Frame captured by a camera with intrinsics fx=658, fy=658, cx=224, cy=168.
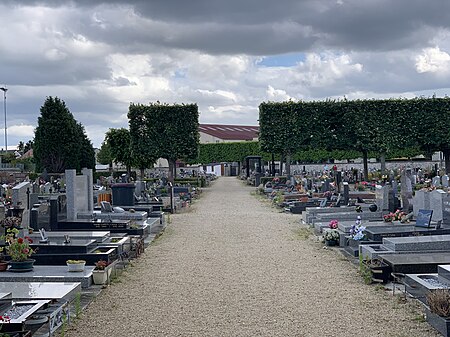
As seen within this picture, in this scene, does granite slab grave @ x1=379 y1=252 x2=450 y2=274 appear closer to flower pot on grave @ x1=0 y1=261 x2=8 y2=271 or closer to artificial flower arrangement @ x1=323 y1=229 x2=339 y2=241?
artificial flower arrangement @ x1=323 y1=229 x2=339 y2=241

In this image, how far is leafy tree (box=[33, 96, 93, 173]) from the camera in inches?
1954

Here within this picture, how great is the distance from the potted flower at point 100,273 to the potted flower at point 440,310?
5.54 metres

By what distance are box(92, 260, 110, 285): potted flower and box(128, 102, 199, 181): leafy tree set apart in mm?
31191

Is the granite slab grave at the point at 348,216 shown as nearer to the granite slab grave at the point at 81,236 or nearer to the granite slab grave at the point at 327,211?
the granite slab grave at the point at 327,211

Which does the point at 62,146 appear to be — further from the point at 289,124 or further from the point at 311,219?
the point at 311,219

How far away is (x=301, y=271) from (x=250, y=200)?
2040 cm

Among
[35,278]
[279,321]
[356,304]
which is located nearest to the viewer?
[279,321]

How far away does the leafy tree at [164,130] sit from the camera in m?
42.3

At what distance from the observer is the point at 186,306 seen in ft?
30.9

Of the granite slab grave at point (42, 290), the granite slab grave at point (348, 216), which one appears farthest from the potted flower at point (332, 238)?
the granite slab grave at point (42, 290)

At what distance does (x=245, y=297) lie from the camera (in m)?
9.93

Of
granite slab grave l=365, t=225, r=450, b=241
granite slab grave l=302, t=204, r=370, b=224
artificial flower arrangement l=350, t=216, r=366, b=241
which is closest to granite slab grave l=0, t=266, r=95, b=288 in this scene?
artificial flower arrangement l=350, t=216, r=366, b=241

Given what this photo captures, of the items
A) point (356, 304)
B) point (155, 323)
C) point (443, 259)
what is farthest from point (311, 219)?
point (155, 323)

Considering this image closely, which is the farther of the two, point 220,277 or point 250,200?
point 250,200
